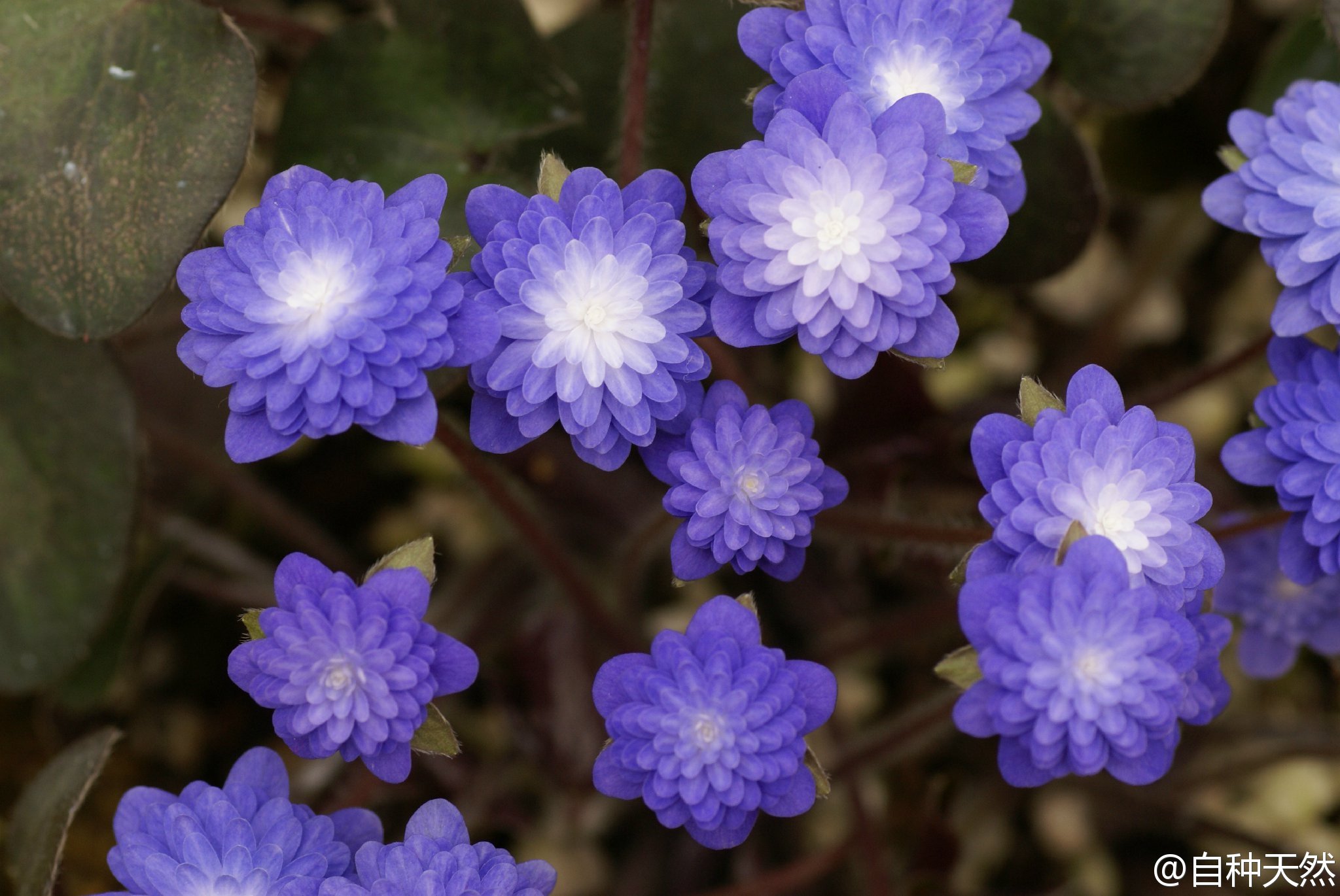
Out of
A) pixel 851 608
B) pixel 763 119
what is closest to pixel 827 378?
pixel 851 608

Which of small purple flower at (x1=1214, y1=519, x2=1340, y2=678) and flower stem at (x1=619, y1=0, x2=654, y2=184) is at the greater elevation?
flower stem at (x1=619, y1=0, x2=654, y2=184)

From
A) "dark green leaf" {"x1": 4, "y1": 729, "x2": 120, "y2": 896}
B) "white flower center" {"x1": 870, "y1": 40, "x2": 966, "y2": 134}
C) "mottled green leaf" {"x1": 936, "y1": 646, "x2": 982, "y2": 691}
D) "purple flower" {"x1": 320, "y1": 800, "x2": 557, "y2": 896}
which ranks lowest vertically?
"dark green leaf" {"x1": 4, "y1": 729, "x2": 120, "y2": 896}

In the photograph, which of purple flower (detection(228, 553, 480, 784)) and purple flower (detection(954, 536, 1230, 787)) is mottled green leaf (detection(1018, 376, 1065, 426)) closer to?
purple flower (detection(954, 536, 1230, 787))

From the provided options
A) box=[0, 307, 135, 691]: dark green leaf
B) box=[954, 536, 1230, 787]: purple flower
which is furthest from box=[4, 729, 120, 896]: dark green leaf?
box=[954, 536, 1230, 787]: purple flower

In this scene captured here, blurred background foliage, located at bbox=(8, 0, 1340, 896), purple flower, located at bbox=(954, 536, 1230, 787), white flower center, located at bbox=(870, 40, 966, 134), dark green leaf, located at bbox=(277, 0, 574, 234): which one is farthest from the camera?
dark green leaf, located at bbox=(277, 0, 574, 234)

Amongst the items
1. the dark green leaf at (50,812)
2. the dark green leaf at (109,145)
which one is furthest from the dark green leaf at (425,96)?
the dark green leaf at (50,812)

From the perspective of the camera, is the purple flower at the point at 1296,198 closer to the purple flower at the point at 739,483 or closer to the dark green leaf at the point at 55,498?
the purple flower at the point at 739,483

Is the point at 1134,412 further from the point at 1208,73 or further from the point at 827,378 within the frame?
the point at 1208,73

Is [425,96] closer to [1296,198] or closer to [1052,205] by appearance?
[1052,205]
